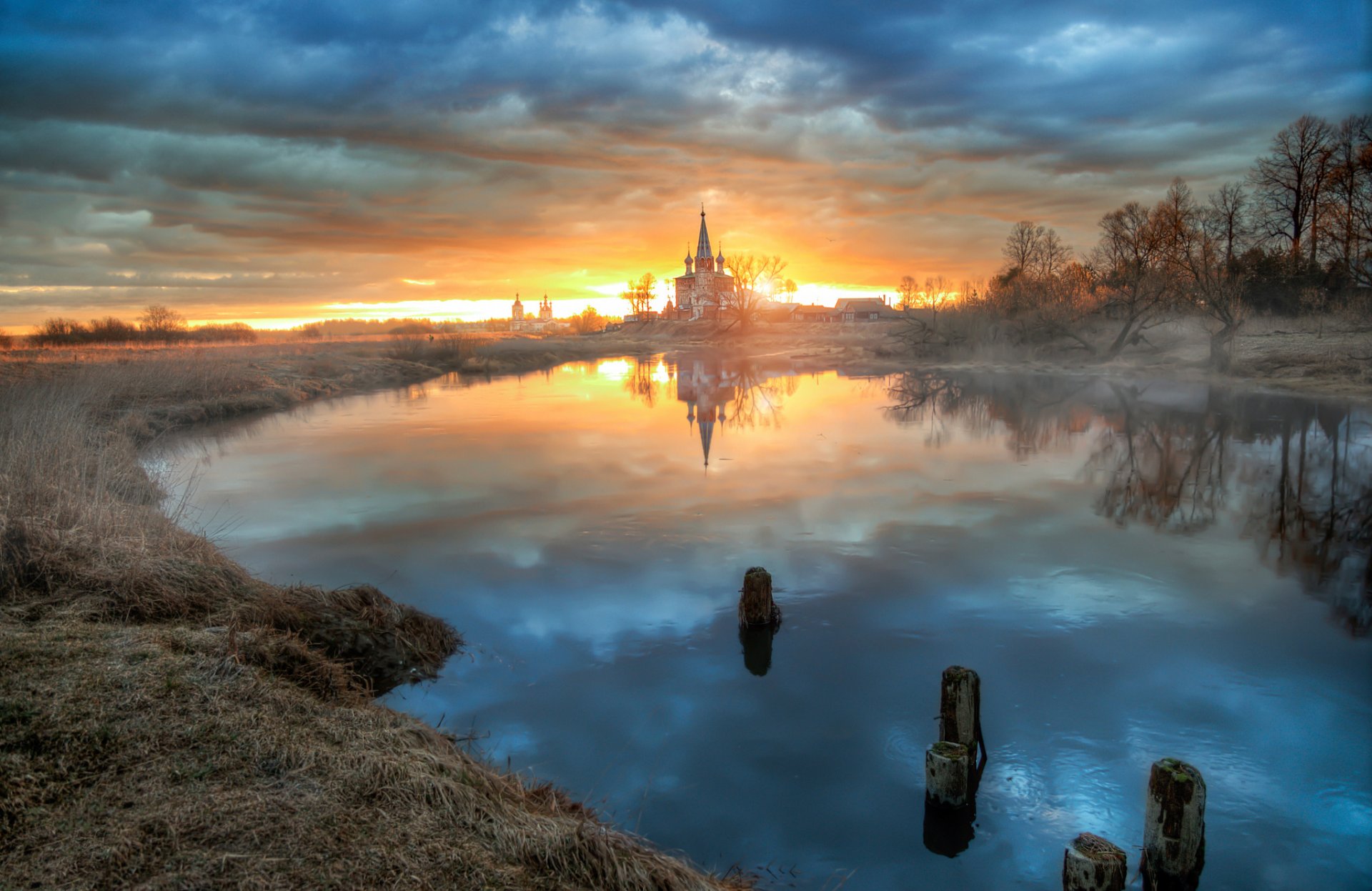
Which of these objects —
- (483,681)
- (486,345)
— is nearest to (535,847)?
(483,681)

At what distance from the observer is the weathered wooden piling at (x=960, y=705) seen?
6.17 meters

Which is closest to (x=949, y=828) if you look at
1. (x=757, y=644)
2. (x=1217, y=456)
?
(x=757, y=644)

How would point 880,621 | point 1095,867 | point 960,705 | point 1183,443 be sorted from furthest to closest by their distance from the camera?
point 1183,443, point 880,621, point 960,705, point 1095,867

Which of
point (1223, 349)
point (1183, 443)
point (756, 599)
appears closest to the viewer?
point (756, 599)

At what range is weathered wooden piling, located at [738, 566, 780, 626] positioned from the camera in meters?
9.24

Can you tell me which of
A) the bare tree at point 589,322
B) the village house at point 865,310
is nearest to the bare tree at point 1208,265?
the village house at point 865,310

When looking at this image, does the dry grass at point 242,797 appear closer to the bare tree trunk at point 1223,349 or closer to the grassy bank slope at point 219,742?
the grassy bank slope at point 219,742

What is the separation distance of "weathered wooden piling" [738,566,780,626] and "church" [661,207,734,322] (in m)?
A: 84.9

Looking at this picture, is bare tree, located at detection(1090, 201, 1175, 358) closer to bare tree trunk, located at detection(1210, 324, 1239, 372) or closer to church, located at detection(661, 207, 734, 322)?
bare tree trunk, located at detection(1210, 324, 1239, 372)

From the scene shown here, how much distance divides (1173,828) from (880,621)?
4848 millimetres

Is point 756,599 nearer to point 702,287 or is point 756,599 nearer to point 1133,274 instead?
point 1133,274

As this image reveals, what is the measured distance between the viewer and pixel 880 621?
9.88m

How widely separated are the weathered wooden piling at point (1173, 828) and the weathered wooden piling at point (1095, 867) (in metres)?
0.71

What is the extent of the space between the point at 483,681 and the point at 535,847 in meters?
4.01
